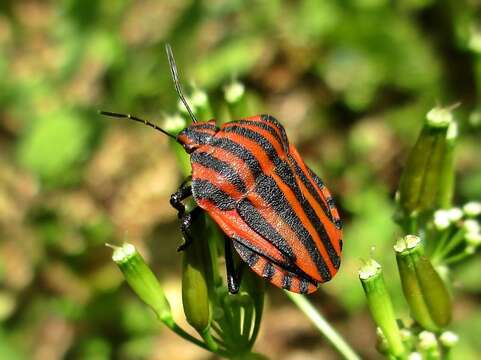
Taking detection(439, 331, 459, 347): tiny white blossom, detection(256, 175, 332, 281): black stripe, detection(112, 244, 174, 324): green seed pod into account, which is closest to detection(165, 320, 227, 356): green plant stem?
detection(112, 244, 174, 324): green seed pod

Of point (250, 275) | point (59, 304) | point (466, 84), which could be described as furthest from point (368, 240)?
point (250, 275)

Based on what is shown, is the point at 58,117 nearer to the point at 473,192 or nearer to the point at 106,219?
the point at 106,219

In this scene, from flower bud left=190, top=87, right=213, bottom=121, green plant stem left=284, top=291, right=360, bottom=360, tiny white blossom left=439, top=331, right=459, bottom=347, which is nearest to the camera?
tiny white blossom left=439, top=331, right=459, bottom=347

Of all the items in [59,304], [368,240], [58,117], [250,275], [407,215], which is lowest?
[250,275]

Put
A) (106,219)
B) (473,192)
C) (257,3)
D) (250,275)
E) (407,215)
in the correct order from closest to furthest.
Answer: (250,275)
(407,215)
(473,192)
(106,219)
(257,3)

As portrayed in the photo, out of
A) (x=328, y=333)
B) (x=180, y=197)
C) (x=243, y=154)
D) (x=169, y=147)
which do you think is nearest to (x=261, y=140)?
(x=243, y=154)

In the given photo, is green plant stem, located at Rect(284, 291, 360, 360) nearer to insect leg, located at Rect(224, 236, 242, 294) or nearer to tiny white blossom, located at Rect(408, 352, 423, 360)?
tiny white blossom, located at Rect(408, 352, 423, 360)

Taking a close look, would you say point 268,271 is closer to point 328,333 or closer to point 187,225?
point 187,225
